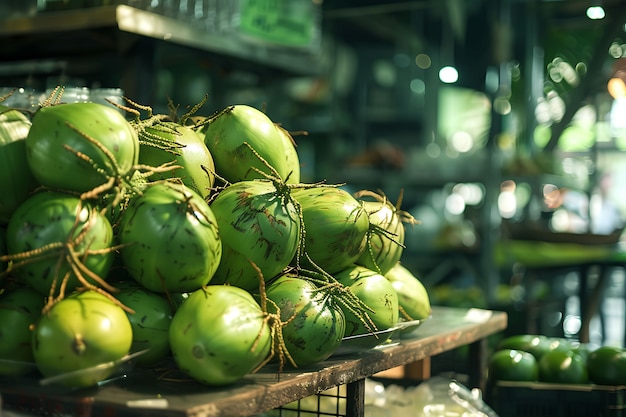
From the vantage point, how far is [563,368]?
1953 mm

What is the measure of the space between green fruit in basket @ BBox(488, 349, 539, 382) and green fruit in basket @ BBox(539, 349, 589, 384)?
3 cm

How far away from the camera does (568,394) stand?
191 cm

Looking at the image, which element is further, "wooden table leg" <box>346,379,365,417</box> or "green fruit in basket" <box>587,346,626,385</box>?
"green fruit in basket" <box>587,346,626,385</box>

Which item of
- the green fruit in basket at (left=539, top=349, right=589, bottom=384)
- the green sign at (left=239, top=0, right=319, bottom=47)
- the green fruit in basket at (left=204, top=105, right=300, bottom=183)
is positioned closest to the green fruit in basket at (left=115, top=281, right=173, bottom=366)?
the green fruit in basket at (left=204, top=105, right=300, bottom=183)

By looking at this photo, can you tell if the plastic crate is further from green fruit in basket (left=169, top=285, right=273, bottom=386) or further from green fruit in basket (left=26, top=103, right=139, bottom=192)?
green fruit in basket (left=26, top=103, right=139, bottom=192)

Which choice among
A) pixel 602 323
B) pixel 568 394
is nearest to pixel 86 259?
pixel 568 394

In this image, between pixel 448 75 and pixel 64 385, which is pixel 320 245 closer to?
pixel 64 385

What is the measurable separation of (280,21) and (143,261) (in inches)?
78.0

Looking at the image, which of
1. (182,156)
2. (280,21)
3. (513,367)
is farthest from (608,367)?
(280,21)

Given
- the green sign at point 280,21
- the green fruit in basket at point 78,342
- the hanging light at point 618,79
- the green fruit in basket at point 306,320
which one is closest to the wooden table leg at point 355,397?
the green fruit in basket at point 306,320

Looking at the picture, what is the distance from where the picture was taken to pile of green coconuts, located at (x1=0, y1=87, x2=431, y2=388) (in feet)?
3.19

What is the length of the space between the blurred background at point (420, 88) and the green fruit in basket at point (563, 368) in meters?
0.97

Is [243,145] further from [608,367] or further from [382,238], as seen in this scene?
[608,367]

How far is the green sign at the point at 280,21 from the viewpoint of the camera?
2.67 metres
